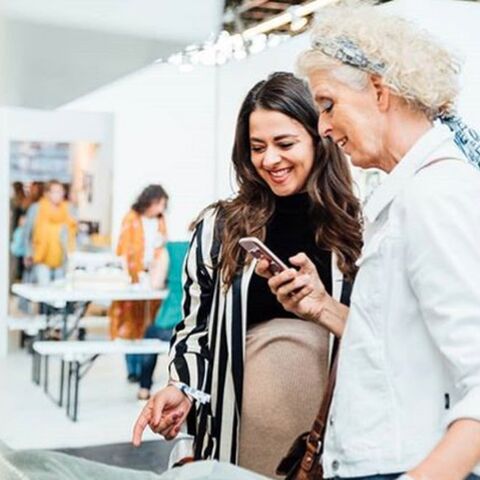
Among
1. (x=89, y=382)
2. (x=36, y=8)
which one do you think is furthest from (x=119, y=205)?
(x=36, y=8)

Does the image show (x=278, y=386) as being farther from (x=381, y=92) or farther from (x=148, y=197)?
(x=148, y=197)

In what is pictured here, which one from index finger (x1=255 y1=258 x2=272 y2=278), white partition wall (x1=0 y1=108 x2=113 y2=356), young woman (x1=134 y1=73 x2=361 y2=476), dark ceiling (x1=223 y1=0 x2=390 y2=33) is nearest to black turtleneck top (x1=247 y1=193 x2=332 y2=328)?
young woman (x1=134 y1=73 x2=361 y2=476)

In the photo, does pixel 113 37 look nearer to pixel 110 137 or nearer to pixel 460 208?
pixel 460 208

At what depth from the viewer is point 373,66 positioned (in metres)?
1.06

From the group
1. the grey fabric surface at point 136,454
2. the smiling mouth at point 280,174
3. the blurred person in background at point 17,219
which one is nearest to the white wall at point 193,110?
the smiling mouth at point 280,174

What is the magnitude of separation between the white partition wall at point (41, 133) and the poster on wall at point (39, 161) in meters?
0.07

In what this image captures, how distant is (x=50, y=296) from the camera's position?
4594mm

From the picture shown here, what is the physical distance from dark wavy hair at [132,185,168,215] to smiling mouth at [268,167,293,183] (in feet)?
7.83

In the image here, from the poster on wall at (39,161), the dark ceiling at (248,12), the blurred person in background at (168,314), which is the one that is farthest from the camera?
the poster on wall at (39,161)

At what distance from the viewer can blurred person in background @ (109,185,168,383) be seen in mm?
3953

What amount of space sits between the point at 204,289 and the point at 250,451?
30cm

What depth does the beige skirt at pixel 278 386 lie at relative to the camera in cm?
150

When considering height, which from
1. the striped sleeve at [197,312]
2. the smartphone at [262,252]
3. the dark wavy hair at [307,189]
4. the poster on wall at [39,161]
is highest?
the poster on wall at [39,161]

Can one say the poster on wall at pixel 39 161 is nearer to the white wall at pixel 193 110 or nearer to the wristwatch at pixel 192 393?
the white wall at pixel 193 110
